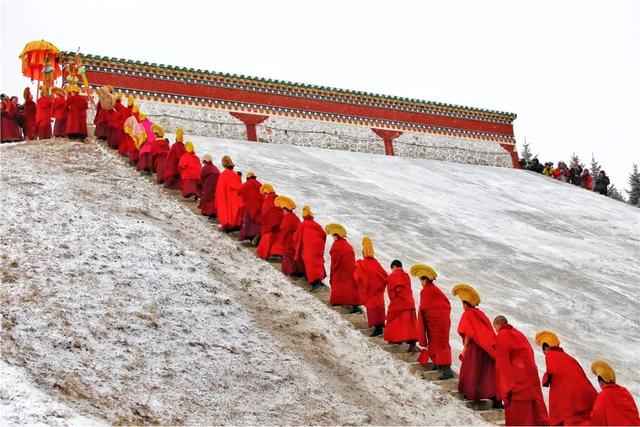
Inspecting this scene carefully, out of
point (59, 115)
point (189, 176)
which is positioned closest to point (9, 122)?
point (59, 115)

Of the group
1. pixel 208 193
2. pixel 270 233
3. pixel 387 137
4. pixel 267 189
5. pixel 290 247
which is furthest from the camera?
pixel 387 137

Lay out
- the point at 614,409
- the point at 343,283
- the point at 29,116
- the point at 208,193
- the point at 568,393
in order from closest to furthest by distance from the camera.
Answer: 1. the point at 614,409
2. the point at 568,393
3. the point at 343,283
4. the point at 208,193
5. the point at 29,116

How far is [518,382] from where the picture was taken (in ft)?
22.5

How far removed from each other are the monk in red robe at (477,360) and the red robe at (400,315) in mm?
736

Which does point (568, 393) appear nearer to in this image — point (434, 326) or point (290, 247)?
point (434, 326)

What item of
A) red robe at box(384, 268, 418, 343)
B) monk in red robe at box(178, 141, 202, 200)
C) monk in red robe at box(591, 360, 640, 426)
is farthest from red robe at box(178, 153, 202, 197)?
monk in red robe at box(591, 360, 640, 426)

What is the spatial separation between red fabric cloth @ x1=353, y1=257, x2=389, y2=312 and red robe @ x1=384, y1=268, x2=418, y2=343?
0.77 ft

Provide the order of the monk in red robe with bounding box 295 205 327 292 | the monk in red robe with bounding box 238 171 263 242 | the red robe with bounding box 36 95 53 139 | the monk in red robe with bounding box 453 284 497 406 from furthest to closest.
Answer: the red robe with bounding box 36 95 53 139, the monk in red robe with bounding box 238 171 263 242, the monk in red robe with bounding box 295 205 327 292, the monk in red robe with bounding box 453 284 497 406

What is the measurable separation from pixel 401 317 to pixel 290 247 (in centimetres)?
182

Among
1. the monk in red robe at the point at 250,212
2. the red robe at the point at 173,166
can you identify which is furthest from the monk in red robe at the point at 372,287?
the red robe at the point at 173,166

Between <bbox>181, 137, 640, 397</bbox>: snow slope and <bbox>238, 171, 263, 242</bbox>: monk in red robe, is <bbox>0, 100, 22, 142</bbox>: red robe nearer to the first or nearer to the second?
<bbox>181, 137, 640, 397</bbox>: snow slope

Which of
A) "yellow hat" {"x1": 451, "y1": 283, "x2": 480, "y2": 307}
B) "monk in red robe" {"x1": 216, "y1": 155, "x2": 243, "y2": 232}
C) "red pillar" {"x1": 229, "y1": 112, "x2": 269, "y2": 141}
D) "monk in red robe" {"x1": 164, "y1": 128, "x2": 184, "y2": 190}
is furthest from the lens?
"red pillar" {"x1": 229, "y1": 112, "x2": 269, "y2": 141}

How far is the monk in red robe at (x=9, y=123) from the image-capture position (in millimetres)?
13672

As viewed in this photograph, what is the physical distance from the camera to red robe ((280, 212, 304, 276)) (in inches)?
367
